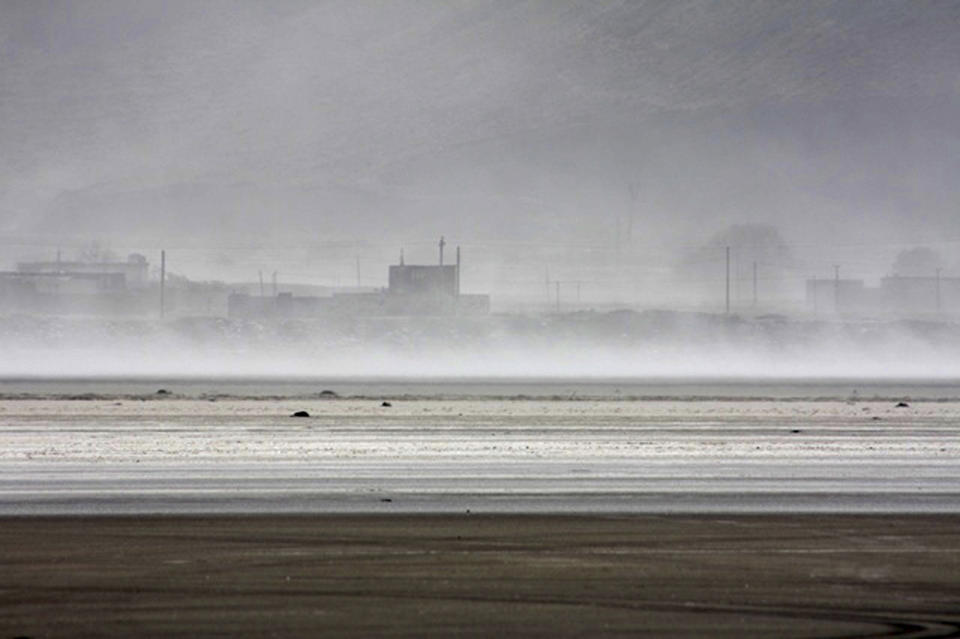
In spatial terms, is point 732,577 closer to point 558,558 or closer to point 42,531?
point 558,558

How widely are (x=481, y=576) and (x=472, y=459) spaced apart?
12235mm

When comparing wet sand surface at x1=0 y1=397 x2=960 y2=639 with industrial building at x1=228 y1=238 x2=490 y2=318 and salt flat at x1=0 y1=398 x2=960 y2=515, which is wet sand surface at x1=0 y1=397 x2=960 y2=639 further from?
industrial building at x1=228 y1=238 x2=490 y2=318

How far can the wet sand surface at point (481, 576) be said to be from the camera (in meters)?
12.9

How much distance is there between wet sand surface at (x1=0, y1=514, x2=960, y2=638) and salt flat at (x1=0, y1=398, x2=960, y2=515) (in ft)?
5.65

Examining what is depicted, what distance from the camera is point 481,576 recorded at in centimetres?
1475

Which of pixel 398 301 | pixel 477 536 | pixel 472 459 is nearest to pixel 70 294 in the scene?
pixel 398 301

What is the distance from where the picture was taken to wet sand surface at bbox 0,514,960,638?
12.9m

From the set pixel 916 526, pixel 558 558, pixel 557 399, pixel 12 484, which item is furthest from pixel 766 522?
pixel 557 399

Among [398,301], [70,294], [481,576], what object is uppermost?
[70,294]

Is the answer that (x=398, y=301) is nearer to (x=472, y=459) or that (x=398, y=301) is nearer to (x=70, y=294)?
(x=70, y=294)

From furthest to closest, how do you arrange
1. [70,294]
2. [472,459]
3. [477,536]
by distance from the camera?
1. [70,294]
2. [472,459]
3. [477,536]

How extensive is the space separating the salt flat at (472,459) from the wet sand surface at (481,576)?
1723 mm

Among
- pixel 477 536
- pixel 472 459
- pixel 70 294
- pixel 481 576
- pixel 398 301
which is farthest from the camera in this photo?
pixel 70 294

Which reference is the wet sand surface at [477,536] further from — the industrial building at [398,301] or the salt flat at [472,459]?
the industrial building at [398,301]
